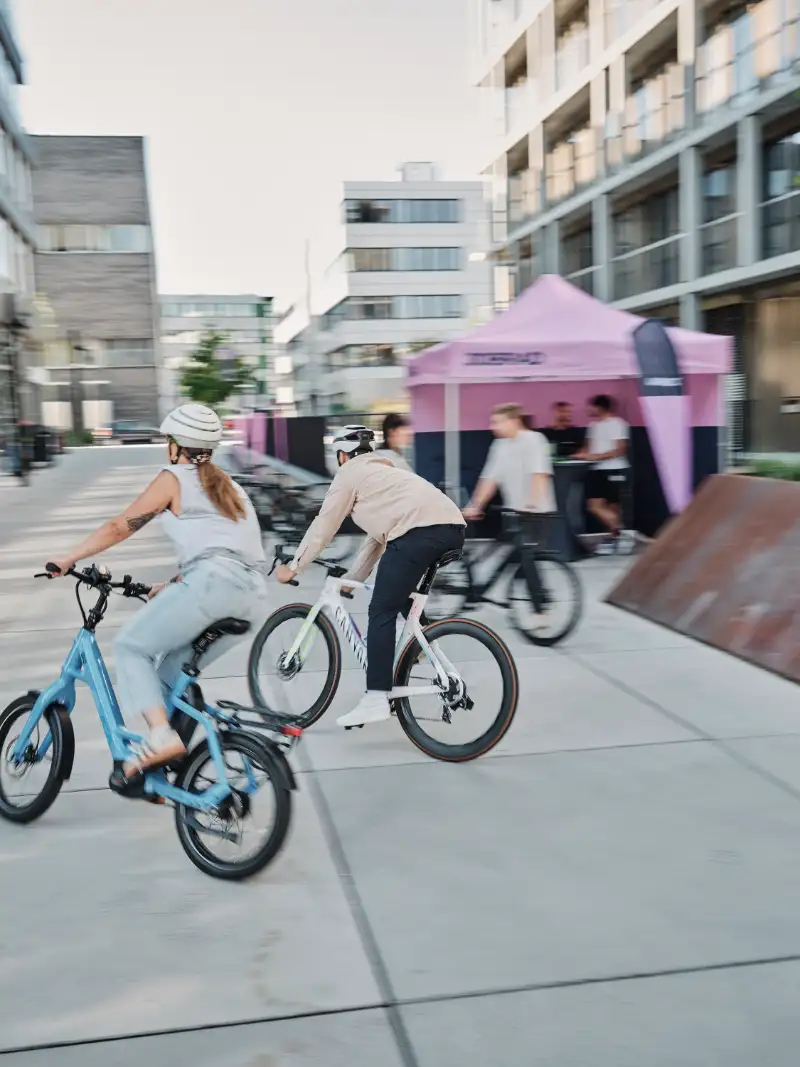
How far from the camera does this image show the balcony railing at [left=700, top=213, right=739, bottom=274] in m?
24.6

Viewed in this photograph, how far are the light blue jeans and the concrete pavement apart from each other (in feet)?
2.21

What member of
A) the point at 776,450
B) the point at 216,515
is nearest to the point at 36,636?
the point at 216,515

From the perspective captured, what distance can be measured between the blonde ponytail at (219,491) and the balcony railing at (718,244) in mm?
21921

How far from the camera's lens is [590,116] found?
32531 mm

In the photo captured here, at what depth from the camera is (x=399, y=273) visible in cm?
8550

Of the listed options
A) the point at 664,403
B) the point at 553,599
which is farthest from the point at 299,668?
the point at 664,403

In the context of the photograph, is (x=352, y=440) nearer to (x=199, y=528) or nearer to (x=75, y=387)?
(x=199, y=528)

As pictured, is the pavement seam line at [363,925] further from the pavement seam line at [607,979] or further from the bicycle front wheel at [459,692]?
the bicycle front wheel at [459,692]

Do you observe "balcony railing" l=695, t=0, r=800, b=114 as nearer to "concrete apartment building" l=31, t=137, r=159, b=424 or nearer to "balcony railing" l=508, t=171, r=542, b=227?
"balcony railing" l=508, t=171, r=542, b=227

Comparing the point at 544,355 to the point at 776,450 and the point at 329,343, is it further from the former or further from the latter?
the point at 329,343

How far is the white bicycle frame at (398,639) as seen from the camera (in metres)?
5.44

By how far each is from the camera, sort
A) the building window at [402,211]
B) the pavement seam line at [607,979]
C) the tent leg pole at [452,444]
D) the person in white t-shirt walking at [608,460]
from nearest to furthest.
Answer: the pavement seam line at [607,979] < the person in white t-shirt walking at [608,460] < the tent leg pole at [452,444] < the building window at [402,211]

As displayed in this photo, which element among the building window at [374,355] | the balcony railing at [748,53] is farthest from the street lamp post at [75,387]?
the balcony railing at [748,53]

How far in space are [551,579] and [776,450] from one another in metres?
17.9
